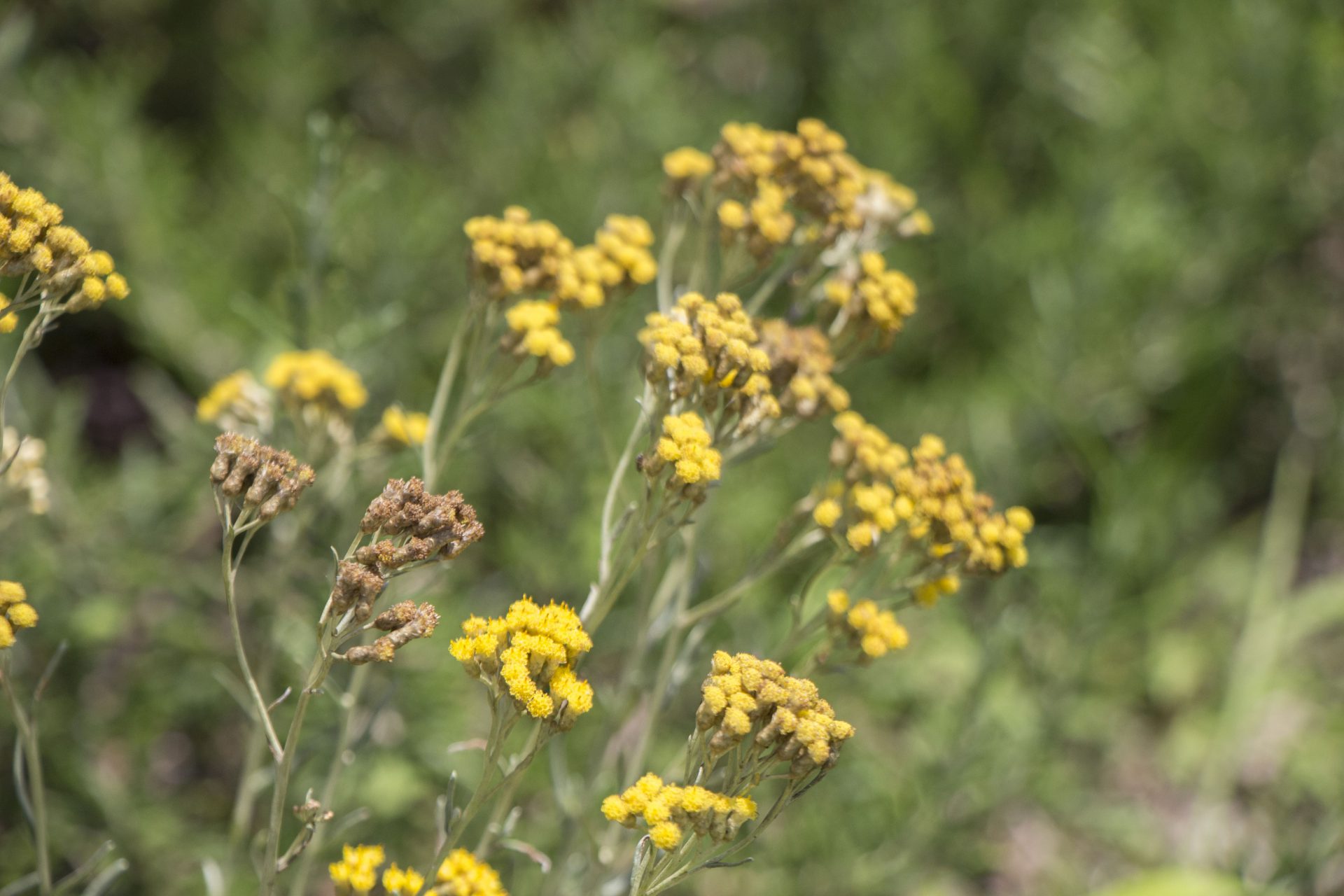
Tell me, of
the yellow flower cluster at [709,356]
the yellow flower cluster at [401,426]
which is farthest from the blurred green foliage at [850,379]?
the yellow flower cluster at [709,356]

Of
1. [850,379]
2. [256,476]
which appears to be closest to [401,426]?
[256,476]

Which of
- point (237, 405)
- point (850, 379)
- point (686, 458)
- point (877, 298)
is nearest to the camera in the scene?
point (686, 458)

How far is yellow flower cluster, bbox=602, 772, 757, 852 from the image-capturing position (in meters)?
1.61

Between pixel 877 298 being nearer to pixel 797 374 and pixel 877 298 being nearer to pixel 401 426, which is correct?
pixel 797 374

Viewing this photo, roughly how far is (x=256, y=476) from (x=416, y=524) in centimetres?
26

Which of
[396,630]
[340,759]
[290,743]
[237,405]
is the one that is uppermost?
[396,630]

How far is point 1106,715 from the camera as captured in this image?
13.7ft

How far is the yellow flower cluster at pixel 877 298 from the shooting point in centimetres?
233

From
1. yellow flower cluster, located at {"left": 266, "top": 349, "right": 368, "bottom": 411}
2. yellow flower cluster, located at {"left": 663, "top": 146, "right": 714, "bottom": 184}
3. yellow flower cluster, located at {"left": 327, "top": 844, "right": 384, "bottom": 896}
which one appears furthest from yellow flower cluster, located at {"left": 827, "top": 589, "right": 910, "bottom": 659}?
yellow flower cluster, located at {"left": 266, "top": 349, "right": 368, "bottom": 411}

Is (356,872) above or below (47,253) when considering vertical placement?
below

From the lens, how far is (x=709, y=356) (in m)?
1.97

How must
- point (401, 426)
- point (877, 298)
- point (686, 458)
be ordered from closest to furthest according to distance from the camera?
point (686, 458)
point (877, 298)
point (401, 426)

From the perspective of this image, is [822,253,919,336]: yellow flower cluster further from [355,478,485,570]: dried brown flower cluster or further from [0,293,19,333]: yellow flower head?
[0,293,19,333]: yellow flower head

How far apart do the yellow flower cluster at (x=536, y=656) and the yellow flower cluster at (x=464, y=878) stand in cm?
28
